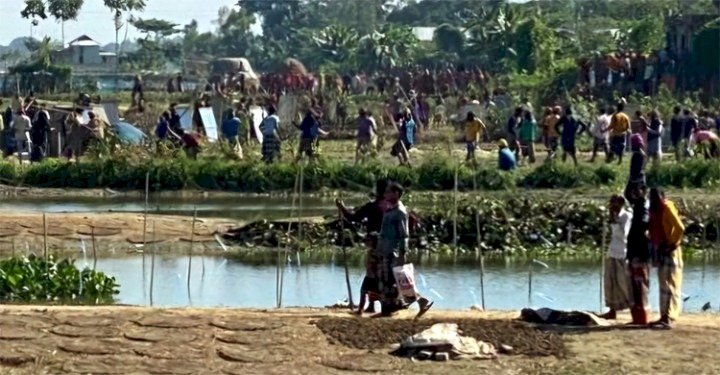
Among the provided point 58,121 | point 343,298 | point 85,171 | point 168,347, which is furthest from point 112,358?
point 58,121

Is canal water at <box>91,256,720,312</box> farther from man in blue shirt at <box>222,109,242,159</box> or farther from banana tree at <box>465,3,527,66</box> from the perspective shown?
banana tree at <box>465,3,527,66</box>

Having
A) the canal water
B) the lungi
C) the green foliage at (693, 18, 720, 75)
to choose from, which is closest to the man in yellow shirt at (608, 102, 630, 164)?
the canal water

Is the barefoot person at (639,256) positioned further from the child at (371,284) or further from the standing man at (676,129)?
the standing man at (676,129)

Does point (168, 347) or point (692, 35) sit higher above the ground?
point (692, 35)

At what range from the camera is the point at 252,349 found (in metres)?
13.7

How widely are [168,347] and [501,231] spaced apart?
9244 mm

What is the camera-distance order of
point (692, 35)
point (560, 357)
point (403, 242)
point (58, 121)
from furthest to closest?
1. point (692, 35)
2. point (58, 121)
3. point (403, 242)
4. point (560, 357)

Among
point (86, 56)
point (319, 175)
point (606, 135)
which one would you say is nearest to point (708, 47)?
point (606, 135)

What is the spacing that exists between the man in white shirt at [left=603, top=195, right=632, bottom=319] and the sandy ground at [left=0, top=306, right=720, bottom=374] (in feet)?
1.70

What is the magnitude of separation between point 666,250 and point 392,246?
7.31 feet

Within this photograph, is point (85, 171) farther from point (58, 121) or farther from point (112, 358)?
point (112, 358)

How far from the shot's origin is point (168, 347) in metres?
13.8

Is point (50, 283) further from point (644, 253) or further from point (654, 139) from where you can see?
point (654, 139)

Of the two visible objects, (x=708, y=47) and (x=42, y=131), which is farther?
(x=708, y=47)
